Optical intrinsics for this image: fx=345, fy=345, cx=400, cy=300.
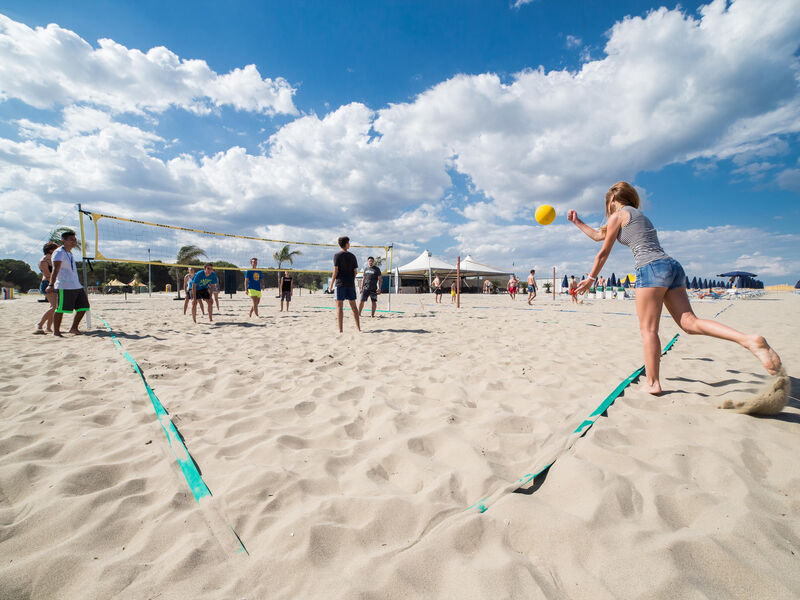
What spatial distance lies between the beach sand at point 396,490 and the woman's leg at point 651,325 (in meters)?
0.15

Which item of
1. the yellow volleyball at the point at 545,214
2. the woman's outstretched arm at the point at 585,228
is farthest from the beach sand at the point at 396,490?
the yellow volleyball at the point at 545,214

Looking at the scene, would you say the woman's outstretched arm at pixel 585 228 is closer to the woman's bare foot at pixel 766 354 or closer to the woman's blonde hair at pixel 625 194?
the woman's blonde hair at pixel 625 194

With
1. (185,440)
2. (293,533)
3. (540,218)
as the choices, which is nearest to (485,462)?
(293,533)

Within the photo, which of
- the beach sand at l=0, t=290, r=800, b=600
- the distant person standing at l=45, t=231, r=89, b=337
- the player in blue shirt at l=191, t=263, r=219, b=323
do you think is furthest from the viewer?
the player in blue shirt at l=191, t=263, r=219, b=323

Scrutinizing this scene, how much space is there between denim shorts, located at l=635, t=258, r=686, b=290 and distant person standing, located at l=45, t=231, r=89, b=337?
7.01 m

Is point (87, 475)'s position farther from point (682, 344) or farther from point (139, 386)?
point (682, 344)

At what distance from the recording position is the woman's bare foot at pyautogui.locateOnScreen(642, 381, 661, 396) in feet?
7.95

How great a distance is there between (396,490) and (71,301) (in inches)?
254

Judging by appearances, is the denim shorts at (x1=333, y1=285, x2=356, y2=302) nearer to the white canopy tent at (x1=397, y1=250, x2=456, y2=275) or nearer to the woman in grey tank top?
the woman in grey tank top

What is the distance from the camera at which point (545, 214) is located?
12.3ft

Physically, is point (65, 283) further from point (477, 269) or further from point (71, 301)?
point (477, 269)

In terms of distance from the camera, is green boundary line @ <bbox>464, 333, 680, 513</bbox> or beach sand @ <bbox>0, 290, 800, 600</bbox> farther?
green boundary line @ <bbox>464, 333, 680, 513</bbox>

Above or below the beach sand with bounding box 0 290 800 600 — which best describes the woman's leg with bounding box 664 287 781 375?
above

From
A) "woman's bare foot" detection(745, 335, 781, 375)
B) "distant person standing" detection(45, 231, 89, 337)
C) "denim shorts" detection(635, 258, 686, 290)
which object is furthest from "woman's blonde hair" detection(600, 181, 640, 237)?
"distant person standing" detection(45, 231, 89, 337)
